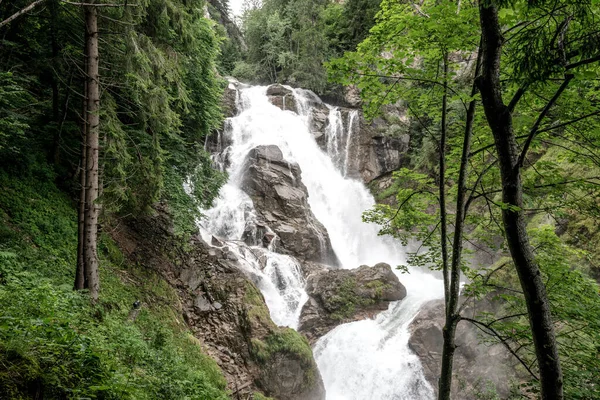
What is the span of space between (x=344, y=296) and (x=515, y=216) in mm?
11547

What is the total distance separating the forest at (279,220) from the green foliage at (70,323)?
3 cm

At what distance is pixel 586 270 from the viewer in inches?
404

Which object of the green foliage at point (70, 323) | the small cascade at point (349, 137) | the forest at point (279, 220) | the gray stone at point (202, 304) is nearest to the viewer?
the green foliage at point (70, 323)

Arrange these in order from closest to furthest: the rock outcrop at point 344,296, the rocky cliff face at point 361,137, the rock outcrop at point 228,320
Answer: the rock outcrop at point 228,320 → the rock outcrop at point 344,296 → the rocky cliff face at point 361,137

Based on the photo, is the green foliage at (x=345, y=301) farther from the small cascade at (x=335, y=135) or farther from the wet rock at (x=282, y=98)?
the wet rock at (x=282, y=98)

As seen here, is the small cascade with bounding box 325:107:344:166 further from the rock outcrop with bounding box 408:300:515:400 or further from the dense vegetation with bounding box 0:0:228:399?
the dense vegetation with bounding box 0:0:228:399

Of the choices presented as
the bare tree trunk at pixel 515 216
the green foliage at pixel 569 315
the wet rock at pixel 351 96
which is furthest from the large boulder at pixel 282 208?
the bare tree trunk at pixel 515 216

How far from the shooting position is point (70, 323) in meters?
3.94

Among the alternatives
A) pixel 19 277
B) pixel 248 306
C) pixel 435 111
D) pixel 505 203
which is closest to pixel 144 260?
pixel 248 306

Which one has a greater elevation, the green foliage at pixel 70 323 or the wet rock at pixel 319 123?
the wet rock at pixel 319 123

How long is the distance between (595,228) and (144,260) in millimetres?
14639

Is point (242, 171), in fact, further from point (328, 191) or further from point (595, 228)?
point (595, 228)

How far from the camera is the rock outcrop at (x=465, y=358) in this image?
35.0 feet

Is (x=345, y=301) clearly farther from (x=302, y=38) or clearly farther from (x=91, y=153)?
(x=302, y=38)
